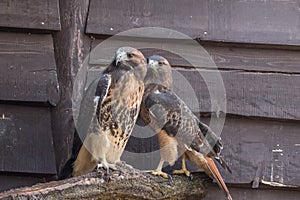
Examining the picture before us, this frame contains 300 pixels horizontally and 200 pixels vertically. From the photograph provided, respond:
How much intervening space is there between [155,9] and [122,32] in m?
0.17

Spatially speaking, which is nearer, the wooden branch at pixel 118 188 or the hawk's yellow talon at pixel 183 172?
the wooden branch at pixel 118 188

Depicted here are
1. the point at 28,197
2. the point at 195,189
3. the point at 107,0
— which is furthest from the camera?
the point at 107,0

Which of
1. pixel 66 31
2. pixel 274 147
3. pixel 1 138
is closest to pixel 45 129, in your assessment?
pixel 1 138

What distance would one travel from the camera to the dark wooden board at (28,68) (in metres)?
3.10

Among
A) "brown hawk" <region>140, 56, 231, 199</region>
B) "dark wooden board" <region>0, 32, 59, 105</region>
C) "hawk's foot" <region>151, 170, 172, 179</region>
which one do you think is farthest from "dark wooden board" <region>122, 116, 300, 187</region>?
"dark wooden board" <region>0, 32, 59, 105</region>

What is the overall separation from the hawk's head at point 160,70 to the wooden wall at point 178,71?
86 millimetres

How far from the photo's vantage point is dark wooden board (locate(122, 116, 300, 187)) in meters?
3.15

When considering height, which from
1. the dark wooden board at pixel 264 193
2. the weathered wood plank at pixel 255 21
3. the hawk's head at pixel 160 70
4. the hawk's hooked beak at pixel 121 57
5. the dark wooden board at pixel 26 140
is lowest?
the dark wooden board at pixel 264 193

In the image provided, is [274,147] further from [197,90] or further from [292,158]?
[197,90]

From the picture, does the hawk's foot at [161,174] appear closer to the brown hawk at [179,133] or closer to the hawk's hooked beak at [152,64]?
the brown hawk at [179,133]

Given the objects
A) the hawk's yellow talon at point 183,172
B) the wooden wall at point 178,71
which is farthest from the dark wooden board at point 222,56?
the hawk's yellow talon at point 183,172

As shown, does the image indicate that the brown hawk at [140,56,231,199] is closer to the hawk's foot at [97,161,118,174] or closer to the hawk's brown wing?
the hawk's brown wing

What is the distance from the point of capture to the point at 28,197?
2.43m

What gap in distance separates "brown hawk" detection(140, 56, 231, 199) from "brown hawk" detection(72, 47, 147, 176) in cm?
8
